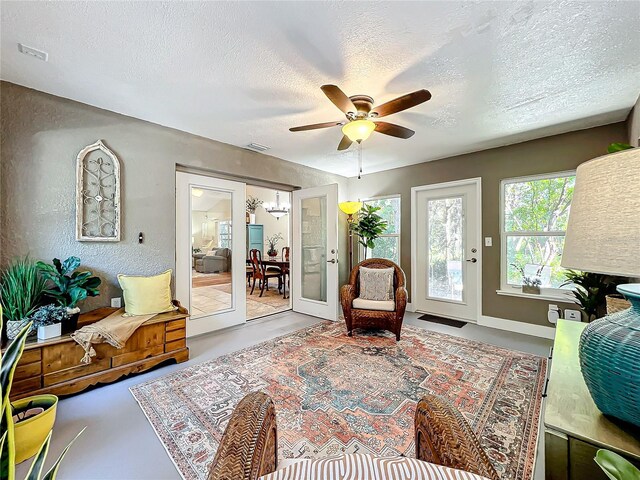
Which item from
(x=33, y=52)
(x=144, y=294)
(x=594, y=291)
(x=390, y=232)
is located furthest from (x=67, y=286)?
(x=594, y=291)

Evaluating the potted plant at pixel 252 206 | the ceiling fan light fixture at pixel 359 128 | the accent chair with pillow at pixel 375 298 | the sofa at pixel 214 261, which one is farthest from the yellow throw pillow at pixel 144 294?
the potted plant at pixel 252 206

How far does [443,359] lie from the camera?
270 cm

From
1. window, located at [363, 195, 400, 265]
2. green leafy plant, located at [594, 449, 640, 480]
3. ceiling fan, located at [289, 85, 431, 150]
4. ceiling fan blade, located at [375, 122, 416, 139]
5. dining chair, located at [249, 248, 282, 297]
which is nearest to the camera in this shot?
green leafy plant, located at [594, 449, 640, 480]

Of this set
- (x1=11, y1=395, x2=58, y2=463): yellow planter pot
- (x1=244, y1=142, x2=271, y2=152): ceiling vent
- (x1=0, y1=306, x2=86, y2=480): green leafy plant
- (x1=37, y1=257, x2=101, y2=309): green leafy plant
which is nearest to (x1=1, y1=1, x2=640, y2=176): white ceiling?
(x1=244, y1=142, x2=271, y2=152): ceiling vent

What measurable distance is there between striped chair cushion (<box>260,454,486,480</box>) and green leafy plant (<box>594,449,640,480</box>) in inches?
10.5

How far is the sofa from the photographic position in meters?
3.53

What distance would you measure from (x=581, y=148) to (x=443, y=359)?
2891mm

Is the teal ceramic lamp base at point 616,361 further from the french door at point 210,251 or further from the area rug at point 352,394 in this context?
the french door at point 210,251

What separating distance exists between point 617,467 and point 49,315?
10.1 feet

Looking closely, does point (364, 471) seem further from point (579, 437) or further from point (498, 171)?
point (498, 171)

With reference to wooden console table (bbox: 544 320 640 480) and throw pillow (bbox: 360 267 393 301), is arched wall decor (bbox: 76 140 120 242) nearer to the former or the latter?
throw pillow (bbox: 360 267 393 301)

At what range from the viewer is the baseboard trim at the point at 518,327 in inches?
131

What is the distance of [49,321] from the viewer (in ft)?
6.74

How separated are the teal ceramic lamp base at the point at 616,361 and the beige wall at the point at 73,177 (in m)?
3.42
